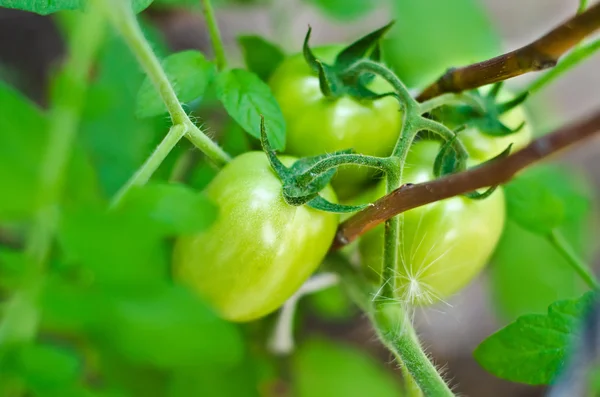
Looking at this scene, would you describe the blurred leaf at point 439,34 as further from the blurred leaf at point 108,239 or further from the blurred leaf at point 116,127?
the blurred leaf at point 108,239

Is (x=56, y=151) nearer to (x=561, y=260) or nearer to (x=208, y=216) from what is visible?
(x=208, y=216)

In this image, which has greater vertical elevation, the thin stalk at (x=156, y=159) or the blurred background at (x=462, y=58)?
the thin stalk at (x=156, y=159)

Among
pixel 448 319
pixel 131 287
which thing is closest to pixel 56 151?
pixel 131 287

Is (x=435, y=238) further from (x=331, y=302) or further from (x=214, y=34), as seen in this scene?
(x=331, y=302)

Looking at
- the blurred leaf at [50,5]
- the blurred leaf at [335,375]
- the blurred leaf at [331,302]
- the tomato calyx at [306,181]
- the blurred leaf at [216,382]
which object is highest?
the blurred leaf at [50,5]

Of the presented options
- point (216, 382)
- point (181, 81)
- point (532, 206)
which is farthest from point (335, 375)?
point (181, 81)

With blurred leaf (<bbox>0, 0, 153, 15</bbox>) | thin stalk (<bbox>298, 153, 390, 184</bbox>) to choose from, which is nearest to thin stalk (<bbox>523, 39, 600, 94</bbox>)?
thin stalk (<bbox>298, 153, 390, 184</bbox>)

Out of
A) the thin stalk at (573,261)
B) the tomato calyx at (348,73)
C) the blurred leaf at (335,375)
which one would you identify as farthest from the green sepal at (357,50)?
the blurred leaf at (335,375)
